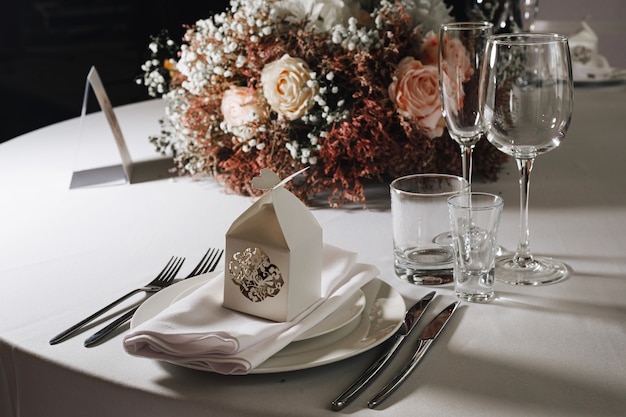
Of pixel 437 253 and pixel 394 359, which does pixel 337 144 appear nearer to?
pixel 437 253

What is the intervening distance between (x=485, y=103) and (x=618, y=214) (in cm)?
50

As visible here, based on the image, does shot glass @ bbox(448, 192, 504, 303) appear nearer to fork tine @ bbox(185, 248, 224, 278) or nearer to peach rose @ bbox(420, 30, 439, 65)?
fork tine @ bbox(185, 248, 224, 278)

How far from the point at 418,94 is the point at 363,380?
0.78 metres

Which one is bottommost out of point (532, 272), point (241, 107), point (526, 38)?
point (532, 272)

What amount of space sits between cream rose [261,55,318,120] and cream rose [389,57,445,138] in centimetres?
16

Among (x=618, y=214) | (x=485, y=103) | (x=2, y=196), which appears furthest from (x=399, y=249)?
(x=2, y=196)

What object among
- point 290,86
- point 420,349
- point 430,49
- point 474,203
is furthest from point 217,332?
point 430,49

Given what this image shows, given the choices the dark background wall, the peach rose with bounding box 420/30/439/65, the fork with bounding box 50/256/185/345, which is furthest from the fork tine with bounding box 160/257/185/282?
the dark background wall

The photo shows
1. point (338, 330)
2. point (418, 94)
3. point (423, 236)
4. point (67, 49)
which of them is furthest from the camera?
point (67, 49)

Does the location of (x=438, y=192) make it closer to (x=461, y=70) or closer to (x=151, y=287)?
(x=461, y=70)

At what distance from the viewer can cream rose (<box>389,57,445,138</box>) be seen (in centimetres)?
149

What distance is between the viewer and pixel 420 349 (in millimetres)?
915

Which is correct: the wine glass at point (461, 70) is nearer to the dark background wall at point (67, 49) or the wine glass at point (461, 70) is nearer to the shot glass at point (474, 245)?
the shot glass at point (474, 245)

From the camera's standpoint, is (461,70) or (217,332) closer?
(217,332)
